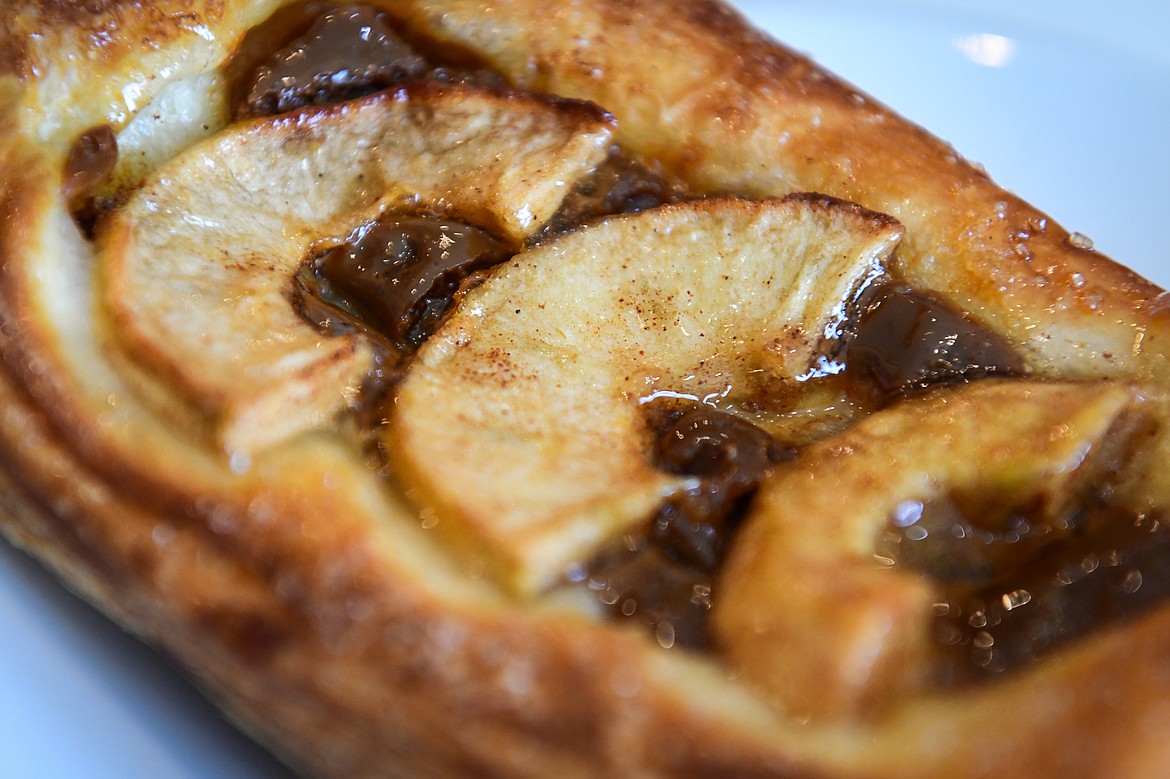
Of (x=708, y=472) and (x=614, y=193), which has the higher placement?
(x=614, y=193)

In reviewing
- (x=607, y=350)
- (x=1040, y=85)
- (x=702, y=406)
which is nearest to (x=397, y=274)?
(x=607, y=350)

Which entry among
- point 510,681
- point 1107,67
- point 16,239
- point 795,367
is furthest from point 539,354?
point 1107,67

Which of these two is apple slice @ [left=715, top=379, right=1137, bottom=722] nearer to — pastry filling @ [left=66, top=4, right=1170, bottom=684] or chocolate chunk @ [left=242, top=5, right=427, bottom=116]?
pastry filling @ [left=66, top=4, right=1170, bottom=684]

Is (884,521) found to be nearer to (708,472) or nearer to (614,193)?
(708,472)

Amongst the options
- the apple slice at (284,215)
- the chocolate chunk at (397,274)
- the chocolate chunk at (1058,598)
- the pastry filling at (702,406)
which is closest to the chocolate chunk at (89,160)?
the pastry filling at (702,406)

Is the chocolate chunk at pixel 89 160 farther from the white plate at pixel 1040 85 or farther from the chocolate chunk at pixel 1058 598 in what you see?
the white plate at pixel 1040 85

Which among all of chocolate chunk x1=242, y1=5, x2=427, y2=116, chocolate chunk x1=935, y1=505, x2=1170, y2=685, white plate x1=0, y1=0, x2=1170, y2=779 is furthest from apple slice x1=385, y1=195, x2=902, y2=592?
white plate x1=0, y1=0, x2=1170, y2=779

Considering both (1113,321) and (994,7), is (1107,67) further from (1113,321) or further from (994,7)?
(1113,321)
